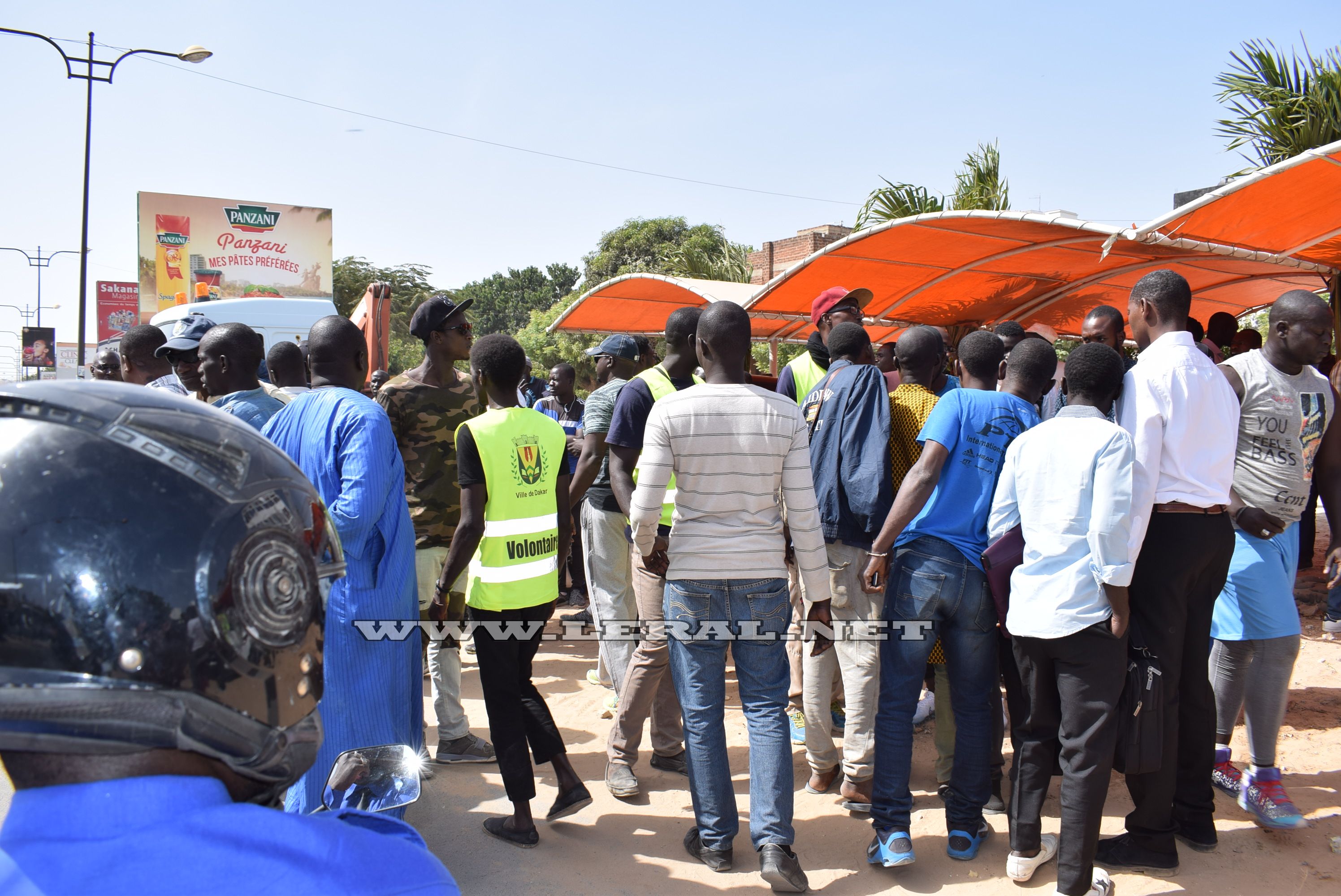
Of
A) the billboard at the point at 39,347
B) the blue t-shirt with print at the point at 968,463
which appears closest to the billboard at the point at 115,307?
the billboard at the point at 39,347

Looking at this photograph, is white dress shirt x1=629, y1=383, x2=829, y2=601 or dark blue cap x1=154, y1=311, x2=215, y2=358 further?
dark blue cap x1=154, y1=311, x2=215, y2=358

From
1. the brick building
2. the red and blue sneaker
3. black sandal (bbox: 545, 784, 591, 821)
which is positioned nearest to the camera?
the red and blue sneaker

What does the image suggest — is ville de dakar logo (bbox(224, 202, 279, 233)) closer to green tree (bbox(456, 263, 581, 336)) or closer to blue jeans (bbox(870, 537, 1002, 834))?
green tree (bbox(456, 263, 581, 336))

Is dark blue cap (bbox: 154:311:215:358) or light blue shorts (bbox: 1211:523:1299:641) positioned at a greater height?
dark blue cap (bbox: 154:311:215:358)

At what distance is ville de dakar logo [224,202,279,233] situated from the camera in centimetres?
3244

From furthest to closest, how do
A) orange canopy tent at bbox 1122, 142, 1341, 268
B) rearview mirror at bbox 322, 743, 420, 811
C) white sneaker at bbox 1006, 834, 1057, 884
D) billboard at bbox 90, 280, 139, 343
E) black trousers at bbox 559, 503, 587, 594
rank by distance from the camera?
billboard at bbox 90, 280, 139, 343, black trousers at bbox 559, 503, 587, 594, orange canopy tent at bbox 1122, 142, 1341, 268, white sneaker at bbox 1006, 834, 1057, 884, rearview mirror at bbox 322, 743, 420, 811

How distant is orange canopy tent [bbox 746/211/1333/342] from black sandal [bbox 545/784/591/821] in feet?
16.0

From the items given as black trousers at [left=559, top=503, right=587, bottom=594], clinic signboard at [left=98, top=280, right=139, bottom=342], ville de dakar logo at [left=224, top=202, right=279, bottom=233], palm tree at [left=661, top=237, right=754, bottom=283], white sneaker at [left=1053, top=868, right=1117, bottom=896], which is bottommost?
white sneaker at [left=1053, top=868, right=1117, bottom=896]

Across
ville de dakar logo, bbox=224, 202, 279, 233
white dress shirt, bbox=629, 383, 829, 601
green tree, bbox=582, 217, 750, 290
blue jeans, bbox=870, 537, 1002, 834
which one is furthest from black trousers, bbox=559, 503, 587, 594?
ville de dakar logo, bbox=224, 202, 279, 233

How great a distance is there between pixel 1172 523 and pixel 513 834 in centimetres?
289

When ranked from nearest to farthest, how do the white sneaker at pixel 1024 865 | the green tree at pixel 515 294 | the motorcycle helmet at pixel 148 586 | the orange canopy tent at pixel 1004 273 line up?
1. the motorcycle helmet at pixel 148 586
2. the white sneaker at pixel 1024 865
3. the orange canopy tent at pixel 1004 273
4. the green tree at pixel 515 294

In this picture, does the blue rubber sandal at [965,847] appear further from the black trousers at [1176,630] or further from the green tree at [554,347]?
the green tree at [554,347]

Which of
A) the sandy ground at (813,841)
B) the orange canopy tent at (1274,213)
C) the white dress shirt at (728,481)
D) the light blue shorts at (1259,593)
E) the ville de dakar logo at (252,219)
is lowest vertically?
the sandy ground at (813,841)

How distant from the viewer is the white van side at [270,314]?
14.8 m
